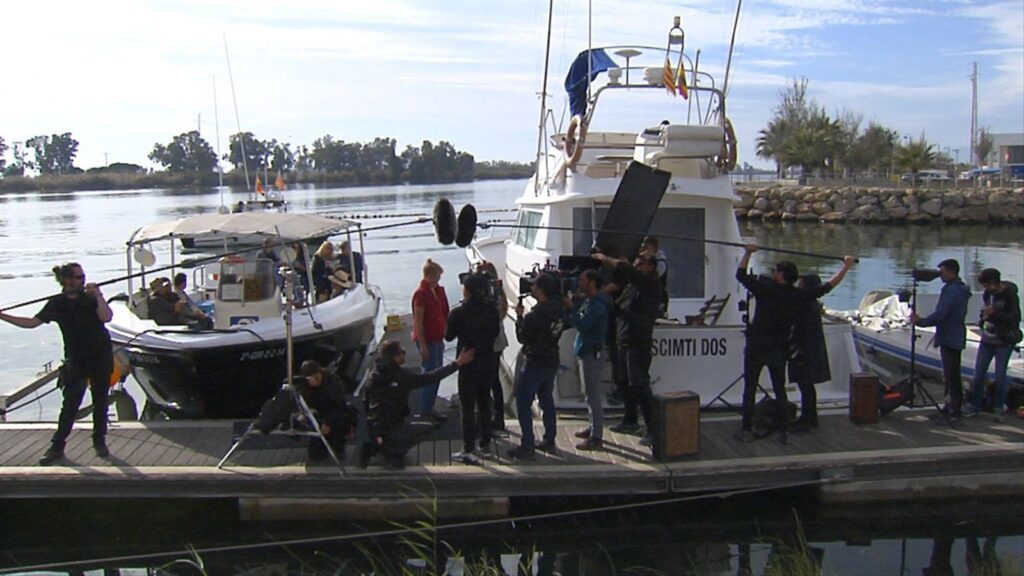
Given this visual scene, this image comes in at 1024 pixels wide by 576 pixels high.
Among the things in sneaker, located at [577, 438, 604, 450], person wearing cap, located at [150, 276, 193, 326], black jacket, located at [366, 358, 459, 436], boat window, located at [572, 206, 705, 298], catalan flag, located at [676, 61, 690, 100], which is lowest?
sneaker, located at [577, 438, 604, 450]

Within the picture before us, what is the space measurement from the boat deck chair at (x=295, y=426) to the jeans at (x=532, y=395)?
60.0 inches

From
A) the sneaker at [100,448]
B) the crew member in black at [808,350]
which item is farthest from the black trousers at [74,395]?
the crew member in black at [808,350]

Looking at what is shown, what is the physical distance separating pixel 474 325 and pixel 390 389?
33.1 inches

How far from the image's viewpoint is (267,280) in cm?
1113

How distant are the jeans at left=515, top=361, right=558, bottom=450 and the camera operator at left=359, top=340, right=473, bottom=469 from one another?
1.59 ft

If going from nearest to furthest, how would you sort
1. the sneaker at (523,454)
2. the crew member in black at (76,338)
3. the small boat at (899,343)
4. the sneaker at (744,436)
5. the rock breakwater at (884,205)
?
the crew member in black at (76,338)
the sneaker at (523,454)
the sneaker at (744,436)
the small boat at (899,343)
the rock breakwater at (884,205)

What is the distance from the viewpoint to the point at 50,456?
7.65 metres

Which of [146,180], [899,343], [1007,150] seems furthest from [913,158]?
[146,180]

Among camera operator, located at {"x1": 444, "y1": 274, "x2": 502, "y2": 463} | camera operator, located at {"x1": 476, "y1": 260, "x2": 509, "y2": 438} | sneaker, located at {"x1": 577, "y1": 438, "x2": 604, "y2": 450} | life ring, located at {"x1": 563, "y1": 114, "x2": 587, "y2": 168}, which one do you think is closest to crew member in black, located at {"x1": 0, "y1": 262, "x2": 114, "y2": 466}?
camera operator, located at {"x1": 444, "y1": 274, "x2": 502, "y2": 463}

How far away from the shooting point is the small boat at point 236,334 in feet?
32.5

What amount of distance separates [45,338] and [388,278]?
1126cm

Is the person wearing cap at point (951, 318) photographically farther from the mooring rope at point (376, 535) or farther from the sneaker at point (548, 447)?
the sneaker at point (548, 447)

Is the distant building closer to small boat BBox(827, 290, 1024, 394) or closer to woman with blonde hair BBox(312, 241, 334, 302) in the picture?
small boat BBox(827, 290, 1024, 394)

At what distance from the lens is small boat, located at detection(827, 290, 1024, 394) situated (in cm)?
1160
